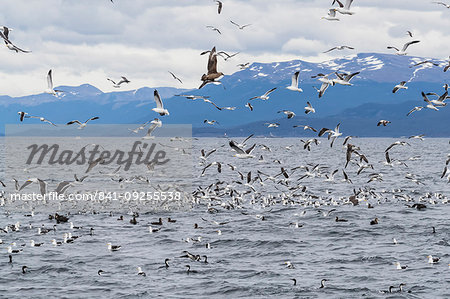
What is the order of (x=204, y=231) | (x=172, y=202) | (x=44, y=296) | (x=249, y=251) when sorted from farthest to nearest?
(x=172, y=202) < (x=204, y=231) < (x=249, y=251) < (x=44, y=296)

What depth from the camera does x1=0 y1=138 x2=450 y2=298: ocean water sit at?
25531mm

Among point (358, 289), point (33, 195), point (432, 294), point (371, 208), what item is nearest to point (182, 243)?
point (358, 289)

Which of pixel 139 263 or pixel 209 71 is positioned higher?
pixel 209 71

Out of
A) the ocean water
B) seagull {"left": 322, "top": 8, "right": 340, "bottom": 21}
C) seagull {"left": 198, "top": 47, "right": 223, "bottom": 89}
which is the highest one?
seagull {"left": 322, "top": 8, "right": 340, "bottom": 21}

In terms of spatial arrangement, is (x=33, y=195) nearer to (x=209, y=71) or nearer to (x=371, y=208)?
(x=371, y=208)

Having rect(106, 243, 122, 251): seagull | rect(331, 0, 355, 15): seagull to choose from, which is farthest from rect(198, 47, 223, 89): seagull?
rect(106, 243, 122, 251): seagull

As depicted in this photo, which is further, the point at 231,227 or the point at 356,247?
the point at 231,227

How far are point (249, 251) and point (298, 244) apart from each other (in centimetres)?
308

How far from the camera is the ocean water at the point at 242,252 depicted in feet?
83.8

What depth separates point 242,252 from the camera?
32.5 meters

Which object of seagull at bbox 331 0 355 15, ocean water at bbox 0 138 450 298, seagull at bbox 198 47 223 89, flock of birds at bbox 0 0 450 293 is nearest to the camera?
seagull at bbox 198 47 223 89

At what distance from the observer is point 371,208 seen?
47.4 metres

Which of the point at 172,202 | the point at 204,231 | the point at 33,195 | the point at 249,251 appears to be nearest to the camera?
the point at 249,251

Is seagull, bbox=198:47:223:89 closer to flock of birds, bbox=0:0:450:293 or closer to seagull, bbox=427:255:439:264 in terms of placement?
flock of birds, bbox=0:0:450:293
